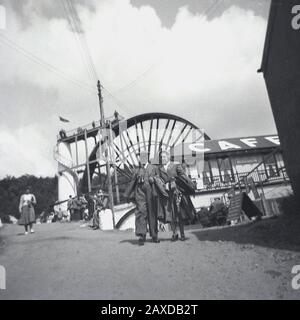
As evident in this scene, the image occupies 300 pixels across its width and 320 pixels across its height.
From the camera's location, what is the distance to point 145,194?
5934 mm

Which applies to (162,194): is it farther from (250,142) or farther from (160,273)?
(250,142)

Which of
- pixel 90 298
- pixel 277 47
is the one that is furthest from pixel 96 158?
Result: pixel 90 298

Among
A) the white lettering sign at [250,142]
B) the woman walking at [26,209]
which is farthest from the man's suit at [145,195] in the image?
the white lettering sign at [250,142]

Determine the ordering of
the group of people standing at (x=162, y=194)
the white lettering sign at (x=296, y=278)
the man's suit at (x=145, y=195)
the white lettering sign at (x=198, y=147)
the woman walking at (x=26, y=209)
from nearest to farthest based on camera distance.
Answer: the white lettering sign at (x=296, y=278)
the man's suit at (x=145, y=195)
the group of people standing at (x=162, y=194)
the woman walking at (x=26, y=209)
the white lettering sign at (x=198, y=147)

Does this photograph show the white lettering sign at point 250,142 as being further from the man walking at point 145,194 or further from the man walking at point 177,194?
the man walking at point 145,194

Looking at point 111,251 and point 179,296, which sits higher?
point 111,251

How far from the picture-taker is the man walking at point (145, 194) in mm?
5796

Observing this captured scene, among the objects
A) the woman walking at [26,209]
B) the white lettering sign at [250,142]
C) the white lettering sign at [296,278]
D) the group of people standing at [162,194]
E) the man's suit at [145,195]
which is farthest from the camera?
the white lettering sign at [250,142]

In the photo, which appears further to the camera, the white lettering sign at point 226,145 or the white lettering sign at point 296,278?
the white lettering sign at point 226,145

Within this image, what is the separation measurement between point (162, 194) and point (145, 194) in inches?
13.4

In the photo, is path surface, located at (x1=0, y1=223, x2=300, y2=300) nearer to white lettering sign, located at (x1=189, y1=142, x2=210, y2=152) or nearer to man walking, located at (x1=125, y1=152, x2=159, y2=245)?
man walking, located at (x1=125, y1=152, x2=159, y2=245)

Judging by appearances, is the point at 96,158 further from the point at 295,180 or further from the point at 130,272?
the point at 130,272
